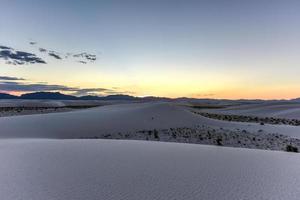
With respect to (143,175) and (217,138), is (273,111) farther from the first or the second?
(143,175)

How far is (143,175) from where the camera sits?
6.03 metres

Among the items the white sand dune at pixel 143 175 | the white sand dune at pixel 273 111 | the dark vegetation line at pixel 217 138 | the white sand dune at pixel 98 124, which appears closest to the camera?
the white sand dune at pixel 143 175

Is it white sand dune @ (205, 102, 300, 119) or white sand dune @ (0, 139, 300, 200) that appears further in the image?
white sand dune @ (205, 102, 300, 119)

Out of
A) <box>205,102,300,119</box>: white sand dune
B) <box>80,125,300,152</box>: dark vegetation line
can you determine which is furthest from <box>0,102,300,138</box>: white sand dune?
<box>205,102,300,119</box>: white sand dune

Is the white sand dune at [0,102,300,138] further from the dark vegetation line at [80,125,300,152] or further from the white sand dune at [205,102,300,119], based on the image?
the white sand dune at [205,102,300,119]

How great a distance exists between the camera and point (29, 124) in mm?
19047

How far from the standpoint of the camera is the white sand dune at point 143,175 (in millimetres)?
4879

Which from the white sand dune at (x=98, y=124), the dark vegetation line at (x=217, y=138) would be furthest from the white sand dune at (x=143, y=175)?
the white sand dune at (x=98, y=124)

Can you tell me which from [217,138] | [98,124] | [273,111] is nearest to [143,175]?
[217,138]

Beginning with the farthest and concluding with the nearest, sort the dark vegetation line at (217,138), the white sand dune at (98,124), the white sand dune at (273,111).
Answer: the white sand dune at (273,111) → the white sand dune at (98,124) → the dark vegetation line at (217,138)

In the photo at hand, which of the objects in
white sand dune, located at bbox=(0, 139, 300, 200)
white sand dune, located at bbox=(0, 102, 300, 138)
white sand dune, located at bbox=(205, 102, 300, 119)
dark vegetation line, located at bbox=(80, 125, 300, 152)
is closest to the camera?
white sand dune, located at bbox=(0, 139, 300, 200)

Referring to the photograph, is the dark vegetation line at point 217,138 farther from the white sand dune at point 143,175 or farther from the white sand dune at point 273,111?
the white sand dune at point 273,111

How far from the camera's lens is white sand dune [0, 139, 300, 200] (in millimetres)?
4879

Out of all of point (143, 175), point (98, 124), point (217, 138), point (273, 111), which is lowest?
point (273, 111)
